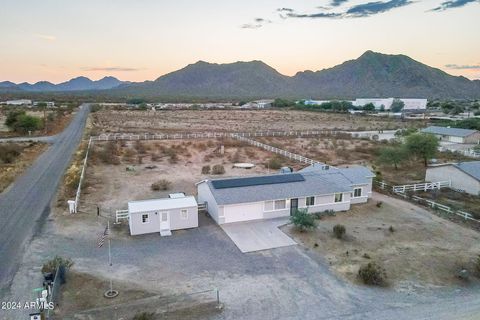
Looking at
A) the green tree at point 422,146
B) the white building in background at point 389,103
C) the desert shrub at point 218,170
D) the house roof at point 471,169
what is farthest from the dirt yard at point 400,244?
the white building in background at point 389,103

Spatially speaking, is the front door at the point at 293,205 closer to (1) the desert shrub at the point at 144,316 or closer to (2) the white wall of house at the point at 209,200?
(2) the white wall of house at the point at 209,200

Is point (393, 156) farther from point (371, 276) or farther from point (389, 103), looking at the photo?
point (389, 103)

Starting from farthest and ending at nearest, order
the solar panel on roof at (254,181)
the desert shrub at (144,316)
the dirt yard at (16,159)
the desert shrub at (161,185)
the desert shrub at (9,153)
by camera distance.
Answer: the desert shrub at (9,153)
the dirt yard at (16,159)
the desert shrub at (161,185)
the solar panel on roof at (254,181)
the desert shrub at (144,316)

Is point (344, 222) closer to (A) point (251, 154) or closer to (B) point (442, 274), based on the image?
(B) point (442, 274)

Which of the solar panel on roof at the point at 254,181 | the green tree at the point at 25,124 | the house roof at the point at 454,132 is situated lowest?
the solar panel on roof at the point at 254,181

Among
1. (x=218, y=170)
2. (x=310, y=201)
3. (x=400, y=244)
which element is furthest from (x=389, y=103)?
(x=400, y=244)

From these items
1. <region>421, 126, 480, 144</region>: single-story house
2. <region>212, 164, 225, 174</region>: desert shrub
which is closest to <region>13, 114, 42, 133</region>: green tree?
<region>212, 164, 225, 174</region>: desert shrub

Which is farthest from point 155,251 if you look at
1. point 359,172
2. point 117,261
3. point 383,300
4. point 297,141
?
point 297,141
